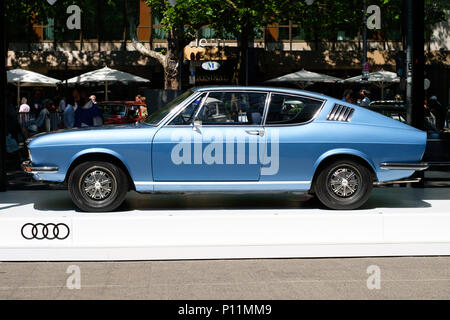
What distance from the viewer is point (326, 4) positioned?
1101 inches

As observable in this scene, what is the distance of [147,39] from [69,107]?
23320 millimetres

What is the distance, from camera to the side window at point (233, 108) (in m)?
7.93

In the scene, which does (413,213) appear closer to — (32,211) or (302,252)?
(302,252)

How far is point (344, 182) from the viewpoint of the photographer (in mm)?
7789

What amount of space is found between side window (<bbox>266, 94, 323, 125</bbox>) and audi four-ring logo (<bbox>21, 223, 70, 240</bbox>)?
2648mm

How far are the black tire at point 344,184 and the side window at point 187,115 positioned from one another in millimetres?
1544

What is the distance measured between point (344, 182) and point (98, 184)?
2676mm

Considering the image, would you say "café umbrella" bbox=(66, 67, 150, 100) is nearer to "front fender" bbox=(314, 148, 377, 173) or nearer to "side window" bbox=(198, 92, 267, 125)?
"side window" bbox=(198, 92, 267, 125)

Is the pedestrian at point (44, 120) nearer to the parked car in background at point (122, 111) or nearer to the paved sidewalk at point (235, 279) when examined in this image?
the parked car in background at point (122, 111)

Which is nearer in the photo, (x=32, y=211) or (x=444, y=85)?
(x=32, y=211)

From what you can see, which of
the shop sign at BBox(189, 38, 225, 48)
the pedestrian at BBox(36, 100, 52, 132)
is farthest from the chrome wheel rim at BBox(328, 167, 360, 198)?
the shop sign at BBox(189, 38, 225, 48)

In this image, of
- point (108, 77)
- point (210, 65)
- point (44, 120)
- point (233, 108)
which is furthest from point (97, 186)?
point (210, 65)

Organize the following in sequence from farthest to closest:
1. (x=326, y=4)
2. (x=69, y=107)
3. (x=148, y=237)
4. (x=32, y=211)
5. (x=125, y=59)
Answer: (x=125, y=59) → (x=326, y=4) → (x=69, y=107) → (x=32, y=211) → (x=148, y=237)

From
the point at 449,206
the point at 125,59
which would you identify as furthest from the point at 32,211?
the point at 125,59
